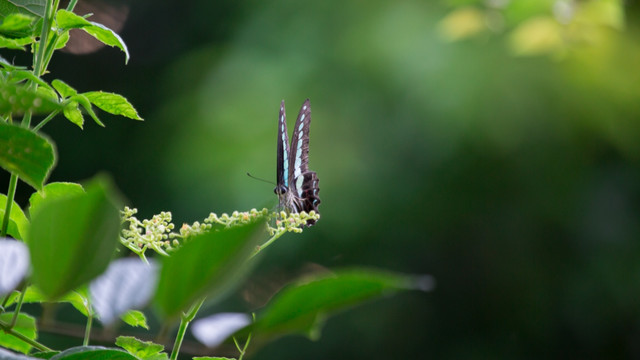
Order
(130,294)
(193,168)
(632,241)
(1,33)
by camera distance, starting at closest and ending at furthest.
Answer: (130,294) < (1,33) < (193,168) < (632,241)

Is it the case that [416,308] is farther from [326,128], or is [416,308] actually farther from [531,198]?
[326,128]

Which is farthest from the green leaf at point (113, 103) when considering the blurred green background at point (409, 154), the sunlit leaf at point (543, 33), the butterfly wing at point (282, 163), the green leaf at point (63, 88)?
the blurred green background at point (409, 154)

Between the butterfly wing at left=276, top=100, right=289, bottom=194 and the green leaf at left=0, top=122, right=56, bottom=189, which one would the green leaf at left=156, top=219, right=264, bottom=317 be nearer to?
the green leaf at left=0, top=122, right=56, bottom=189

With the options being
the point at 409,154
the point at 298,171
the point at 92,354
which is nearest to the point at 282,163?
the point at 298,171

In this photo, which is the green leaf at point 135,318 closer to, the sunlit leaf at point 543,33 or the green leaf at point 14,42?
the green leaf at point 14,42

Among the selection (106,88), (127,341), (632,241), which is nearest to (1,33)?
(127,341)
